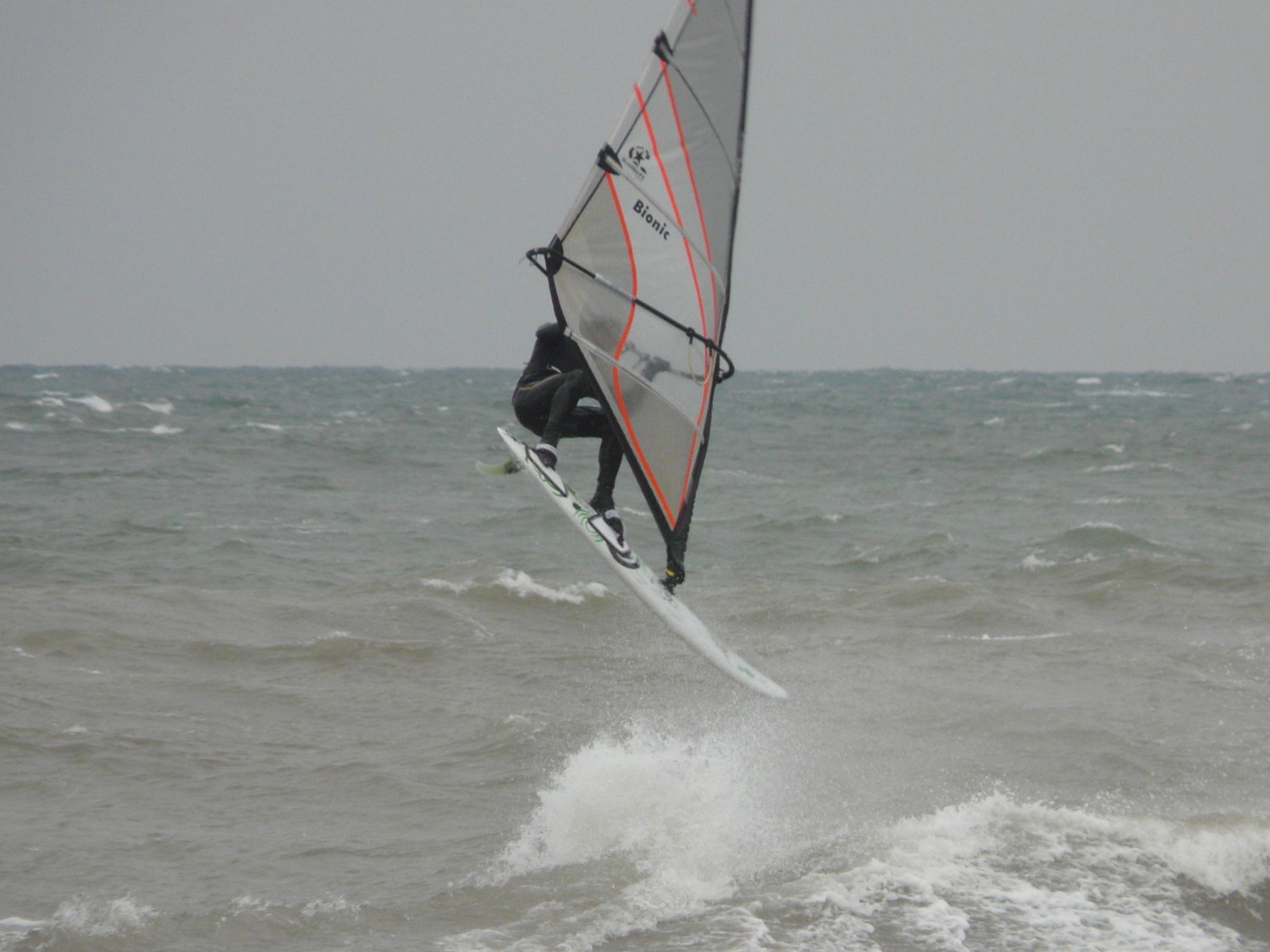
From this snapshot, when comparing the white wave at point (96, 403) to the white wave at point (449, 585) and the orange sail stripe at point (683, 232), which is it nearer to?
the white wave at point (449, 585)

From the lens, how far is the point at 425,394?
49.4m

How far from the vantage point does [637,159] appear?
6.28 m

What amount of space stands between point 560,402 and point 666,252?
0.91 m

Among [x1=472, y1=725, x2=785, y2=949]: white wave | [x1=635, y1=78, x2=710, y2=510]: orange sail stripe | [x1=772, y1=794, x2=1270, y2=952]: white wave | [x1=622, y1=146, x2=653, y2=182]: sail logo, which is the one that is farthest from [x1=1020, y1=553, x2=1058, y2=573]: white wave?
[x1=622, y1=146, x2=653, y2=182]: sail logo

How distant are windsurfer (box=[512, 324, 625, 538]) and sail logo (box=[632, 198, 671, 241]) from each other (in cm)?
77

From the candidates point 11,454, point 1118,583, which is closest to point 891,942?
point 1118,583

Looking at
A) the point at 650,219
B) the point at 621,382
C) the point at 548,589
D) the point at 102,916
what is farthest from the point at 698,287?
the point at 548,589

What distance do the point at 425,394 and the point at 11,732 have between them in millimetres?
41686

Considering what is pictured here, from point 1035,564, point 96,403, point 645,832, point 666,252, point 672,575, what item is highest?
point 666,252

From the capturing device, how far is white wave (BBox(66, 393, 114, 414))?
106 feet

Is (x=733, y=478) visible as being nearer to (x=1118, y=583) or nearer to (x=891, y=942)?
(x=1118, y=583)

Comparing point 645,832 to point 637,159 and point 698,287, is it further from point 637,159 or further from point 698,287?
point 637,159

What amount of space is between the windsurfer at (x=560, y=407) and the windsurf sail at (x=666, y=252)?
0.91 ft

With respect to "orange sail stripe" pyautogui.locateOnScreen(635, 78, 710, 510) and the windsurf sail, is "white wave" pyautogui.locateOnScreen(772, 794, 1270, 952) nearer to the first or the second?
the windsurf sail
